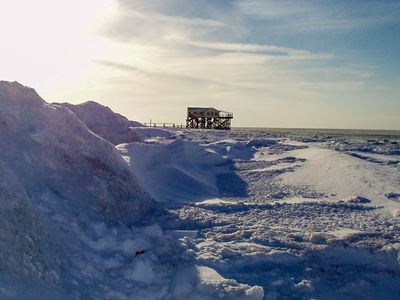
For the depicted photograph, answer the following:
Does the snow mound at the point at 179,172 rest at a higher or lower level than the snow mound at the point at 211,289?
higher

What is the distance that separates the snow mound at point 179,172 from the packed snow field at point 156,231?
139 millimetres

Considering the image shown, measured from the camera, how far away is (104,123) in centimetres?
1770

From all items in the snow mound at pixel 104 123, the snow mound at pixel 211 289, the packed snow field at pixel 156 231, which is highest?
the snow mound at pixel 104 123

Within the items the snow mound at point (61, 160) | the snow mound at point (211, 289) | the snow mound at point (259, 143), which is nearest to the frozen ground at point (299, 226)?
the snow mound at point (211, 289)

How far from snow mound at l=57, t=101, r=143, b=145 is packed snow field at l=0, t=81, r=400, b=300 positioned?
7.15 meters

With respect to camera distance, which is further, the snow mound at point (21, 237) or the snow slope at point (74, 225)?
the snow slope at point (74, 225)

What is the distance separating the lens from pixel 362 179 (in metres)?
10.8

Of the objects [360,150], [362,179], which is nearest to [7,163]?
[362,179]

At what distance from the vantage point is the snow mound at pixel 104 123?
1680 cm

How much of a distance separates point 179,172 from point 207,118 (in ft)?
127

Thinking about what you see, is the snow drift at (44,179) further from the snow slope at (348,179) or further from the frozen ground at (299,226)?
the snow slope at (348,179)

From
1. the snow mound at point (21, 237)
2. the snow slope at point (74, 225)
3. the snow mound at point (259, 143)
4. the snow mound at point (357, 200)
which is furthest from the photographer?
the snow mound at point (259, 143)

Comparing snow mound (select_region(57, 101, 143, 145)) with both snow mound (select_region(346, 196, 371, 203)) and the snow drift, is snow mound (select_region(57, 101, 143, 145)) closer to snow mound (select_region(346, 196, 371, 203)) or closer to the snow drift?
the snow drift

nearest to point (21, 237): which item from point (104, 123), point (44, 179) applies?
point (44, 179)
